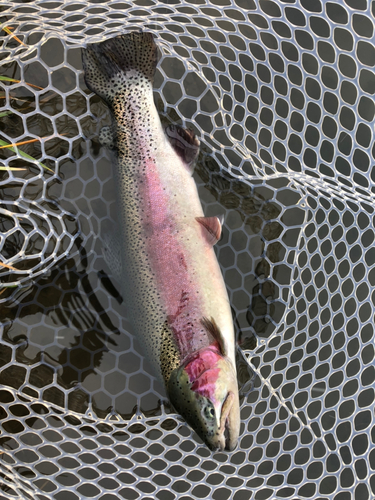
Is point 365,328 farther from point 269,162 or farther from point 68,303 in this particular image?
point 68,303

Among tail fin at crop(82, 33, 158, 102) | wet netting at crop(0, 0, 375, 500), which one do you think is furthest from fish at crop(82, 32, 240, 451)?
wet netting at crop(0, 0, 375, 500)

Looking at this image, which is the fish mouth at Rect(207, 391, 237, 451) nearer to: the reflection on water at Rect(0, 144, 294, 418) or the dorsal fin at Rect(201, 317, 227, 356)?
the dorsal fin at Rect(201, 317, 227, 356)

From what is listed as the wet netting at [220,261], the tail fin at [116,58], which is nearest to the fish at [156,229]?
the tail fin at [116,58]

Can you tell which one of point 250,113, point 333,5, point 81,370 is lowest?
point 81,370

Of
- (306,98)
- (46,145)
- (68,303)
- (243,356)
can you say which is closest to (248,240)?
(243,356)

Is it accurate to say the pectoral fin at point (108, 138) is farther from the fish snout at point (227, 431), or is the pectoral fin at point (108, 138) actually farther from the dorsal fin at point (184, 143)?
the fish snout at point (227, 431)

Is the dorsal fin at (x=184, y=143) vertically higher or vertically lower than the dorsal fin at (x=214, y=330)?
higher

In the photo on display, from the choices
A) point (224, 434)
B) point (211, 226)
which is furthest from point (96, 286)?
point (224, 434)
